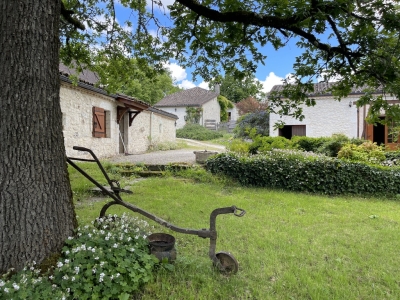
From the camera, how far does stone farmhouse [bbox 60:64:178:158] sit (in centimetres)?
934

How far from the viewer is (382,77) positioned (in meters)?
2.84

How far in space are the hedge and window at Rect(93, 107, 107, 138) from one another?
21.3ft

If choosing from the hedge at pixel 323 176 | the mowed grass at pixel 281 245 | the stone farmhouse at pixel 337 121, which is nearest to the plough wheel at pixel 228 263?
the mowed grass at pixel 281 245

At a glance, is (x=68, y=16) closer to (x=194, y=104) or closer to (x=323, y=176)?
(x=323, y=176)

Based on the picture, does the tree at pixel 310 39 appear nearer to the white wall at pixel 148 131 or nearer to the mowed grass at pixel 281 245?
the mowed grass at pixel 281 245

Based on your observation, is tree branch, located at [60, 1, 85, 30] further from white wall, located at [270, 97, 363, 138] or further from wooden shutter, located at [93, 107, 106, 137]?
white wall, located at [270, 97, 363, 138]

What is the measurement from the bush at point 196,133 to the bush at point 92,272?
79.0ft

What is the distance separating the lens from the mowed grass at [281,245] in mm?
2512

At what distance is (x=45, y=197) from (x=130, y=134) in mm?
12088

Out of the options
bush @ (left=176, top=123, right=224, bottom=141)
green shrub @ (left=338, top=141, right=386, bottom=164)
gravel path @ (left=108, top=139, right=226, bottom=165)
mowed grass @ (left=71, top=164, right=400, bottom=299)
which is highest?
bush @ (left=176, top=123, right=224, bottom=141)

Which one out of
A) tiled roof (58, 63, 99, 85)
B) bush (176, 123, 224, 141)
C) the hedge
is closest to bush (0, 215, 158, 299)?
the hedge

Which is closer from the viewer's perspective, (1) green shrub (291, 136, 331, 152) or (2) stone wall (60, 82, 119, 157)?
(2) stone wall (60, 82, 119, 157)

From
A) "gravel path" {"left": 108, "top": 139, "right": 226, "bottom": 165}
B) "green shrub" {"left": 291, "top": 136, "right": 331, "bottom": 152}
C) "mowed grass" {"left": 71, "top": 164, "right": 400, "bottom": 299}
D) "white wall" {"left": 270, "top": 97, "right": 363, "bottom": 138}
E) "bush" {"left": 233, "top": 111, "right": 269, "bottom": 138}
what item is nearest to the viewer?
"mowed grass" {"left": 71, "top": 164, "right": 400, "bottom": 299}

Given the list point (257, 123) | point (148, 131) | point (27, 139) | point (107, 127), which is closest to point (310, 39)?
point (27, 139)
